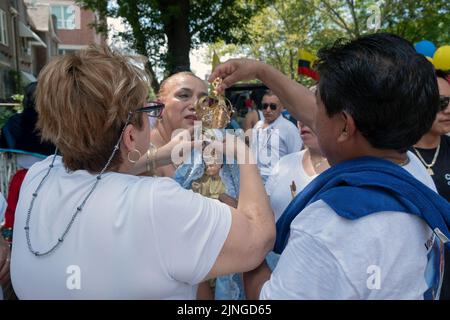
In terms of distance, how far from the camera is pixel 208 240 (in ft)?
3.93

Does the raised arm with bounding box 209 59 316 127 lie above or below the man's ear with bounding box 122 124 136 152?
above

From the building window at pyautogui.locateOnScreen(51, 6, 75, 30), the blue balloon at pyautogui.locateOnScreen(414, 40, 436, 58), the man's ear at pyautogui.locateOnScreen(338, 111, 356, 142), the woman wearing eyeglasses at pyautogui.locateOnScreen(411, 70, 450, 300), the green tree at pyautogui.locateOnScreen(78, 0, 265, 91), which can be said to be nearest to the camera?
the man's ear at pyautogui.locateOnScreen(338, 111, 356, 142)

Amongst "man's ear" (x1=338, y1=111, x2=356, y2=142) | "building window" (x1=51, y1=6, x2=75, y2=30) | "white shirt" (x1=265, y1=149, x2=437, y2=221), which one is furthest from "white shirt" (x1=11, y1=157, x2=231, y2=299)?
"building window" (x1=51, y1=6, x2=75, y2=30)

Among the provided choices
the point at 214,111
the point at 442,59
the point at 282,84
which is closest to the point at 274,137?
the point at 442,59

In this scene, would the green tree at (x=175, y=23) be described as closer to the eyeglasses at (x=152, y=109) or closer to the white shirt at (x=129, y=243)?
the eyeglasses at (x=152, y=109)

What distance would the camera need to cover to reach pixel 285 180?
2418 mm

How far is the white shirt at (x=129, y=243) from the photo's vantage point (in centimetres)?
119

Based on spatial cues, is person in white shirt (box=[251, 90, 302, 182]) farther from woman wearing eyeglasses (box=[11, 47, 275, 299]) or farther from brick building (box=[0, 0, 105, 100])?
brick building (box=[0, 0, 105, 100])

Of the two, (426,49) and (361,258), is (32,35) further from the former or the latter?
(361,258)

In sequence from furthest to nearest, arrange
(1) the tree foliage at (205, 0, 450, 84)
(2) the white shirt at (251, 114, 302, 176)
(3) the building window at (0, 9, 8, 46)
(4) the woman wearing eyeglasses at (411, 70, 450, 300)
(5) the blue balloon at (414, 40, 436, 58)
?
1. (3) the building window at (0, 9, 8, 46)
2. (1) the tree foliage at (205, 0, 450, 84)
3. (2) the white shirt at (251, 114, 302, 176)
4. (5) the blue balloon at (414, 40, 436, 58)
5. (4) the woman wearing eyeglasses at (411, 70, 450, 300)

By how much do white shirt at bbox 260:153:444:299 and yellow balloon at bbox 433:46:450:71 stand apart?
6.66 feet

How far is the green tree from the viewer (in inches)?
447

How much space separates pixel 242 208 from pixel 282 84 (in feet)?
3.12
